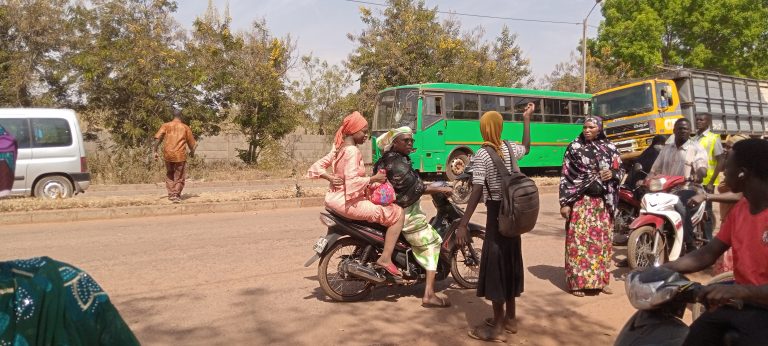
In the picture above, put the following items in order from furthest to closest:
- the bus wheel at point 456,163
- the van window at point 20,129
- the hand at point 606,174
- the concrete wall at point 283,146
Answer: the concrete wall at point 283,146 → the bus wheel at point 456,163 → the van window at point 20,129 → the hand at point 606,174

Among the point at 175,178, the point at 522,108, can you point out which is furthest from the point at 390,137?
the point at 522,108

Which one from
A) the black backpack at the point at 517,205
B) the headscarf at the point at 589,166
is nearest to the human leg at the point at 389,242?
the black backpack at the point at 517,205

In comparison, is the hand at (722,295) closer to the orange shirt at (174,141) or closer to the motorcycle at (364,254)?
the motorcycle at (364,254)

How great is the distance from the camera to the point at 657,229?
5750 mm

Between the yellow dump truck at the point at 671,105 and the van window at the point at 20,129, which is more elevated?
the yellow dump truck at the point at 671,105

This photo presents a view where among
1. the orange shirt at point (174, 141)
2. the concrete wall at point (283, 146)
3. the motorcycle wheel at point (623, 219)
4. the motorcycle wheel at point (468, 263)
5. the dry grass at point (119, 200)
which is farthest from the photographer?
the concrete wall at point (283, 146)

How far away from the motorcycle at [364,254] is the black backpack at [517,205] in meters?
1.08

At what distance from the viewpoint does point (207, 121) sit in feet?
66.1

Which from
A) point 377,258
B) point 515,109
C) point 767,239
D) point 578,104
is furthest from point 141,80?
point 767,239

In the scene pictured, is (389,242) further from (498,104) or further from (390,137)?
(498,104)

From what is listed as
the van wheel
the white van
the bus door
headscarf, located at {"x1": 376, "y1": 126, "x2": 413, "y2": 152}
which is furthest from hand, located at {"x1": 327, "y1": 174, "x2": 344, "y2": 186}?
the bus door

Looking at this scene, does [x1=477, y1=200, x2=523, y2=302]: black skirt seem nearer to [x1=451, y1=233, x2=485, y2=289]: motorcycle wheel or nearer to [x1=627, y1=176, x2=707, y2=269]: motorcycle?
[x1=451, y1=233, x2=485, y2=289]: motorcycle wheel

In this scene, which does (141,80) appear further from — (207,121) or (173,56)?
(207,121)

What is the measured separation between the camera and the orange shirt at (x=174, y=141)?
10.4m
